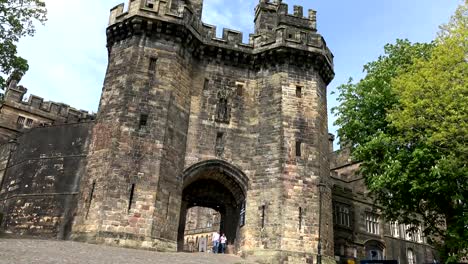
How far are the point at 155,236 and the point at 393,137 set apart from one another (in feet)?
33.8

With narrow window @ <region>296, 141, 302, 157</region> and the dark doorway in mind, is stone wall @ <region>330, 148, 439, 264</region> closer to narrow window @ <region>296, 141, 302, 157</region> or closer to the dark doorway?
narrow window @ <region>296, 141, 302, 157</region>

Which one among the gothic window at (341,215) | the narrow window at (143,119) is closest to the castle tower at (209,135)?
the narrow window at (143,119)

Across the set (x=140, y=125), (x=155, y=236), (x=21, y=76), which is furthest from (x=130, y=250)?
(x=21, y=76)

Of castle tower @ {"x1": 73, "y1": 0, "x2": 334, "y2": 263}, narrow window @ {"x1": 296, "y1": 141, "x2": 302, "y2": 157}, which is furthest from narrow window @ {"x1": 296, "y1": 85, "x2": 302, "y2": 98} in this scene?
narrow window @ {"x1": 296, "y1": 141, "x2": 302, "y2": 157}

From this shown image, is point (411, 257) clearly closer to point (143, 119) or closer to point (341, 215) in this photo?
point (341, 215)

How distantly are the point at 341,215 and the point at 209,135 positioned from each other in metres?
13.1

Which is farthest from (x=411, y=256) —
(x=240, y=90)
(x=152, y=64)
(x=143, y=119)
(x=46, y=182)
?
(x=46, y=182)

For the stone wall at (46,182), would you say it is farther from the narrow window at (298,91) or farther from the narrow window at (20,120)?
the narrow window at (20,120)

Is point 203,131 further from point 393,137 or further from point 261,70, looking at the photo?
point 393,137

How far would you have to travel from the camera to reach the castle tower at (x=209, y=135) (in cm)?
1744

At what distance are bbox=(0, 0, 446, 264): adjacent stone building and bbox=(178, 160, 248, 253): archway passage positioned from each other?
7 cm

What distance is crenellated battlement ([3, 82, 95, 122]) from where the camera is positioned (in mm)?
35500

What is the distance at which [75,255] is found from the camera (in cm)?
1248

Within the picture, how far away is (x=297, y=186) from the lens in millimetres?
19375
